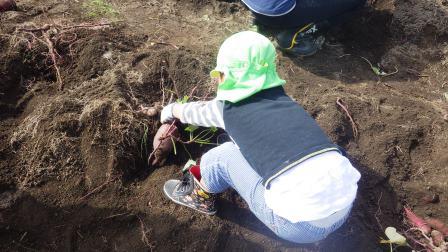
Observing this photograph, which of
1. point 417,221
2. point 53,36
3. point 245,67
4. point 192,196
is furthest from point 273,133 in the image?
point 53,36

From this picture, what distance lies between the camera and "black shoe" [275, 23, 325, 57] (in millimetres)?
3293

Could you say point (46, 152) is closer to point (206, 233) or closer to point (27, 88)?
point (27, 88)

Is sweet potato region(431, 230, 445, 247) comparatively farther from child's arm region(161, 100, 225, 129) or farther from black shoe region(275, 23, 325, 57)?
black shoe region(275, 23, 325, 57)

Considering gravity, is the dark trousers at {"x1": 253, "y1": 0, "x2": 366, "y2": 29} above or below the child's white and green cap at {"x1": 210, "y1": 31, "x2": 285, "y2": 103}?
below

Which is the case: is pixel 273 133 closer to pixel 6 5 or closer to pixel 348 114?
pixel 348 114

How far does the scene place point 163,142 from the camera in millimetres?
2461

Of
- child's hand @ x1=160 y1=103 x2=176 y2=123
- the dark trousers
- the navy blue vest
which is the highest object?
the navy blue vest

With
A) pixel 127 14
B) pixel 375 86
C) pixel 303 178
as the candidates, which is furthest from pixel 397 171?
pixel 127 14

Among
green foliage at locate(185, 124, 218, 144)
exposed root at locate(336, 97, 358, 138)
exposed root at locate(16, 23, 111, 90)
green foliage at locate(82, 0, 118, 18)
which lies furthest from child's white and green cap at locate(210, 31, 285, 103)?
green foliage at locate(82, 0, 118, 18)

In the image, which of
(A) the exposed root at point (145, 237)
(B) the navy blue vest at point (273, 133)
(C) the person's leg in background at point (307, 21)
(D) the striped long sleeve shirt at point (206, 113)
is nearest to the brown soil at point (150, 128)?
(A) the exposed root at point (145, 237)

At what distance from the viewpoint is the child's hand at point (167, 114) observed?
2.40 meters

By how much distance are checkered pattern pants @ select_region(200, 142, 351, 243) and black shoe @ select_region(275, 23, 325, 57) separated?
151 centimetres

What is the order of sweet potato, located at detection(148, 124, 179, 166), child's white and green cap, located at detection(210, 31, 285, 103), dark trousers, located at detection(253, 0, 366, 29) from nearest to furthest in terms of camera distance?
child's white and green cap, located at detection(210, 31, 285, 103) → sweet potato, located at detection(148, 124, 179, 166) → dark trousers, located at detection(253, 0, 366, 29)

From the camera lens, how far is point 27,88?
2752 millimetres
